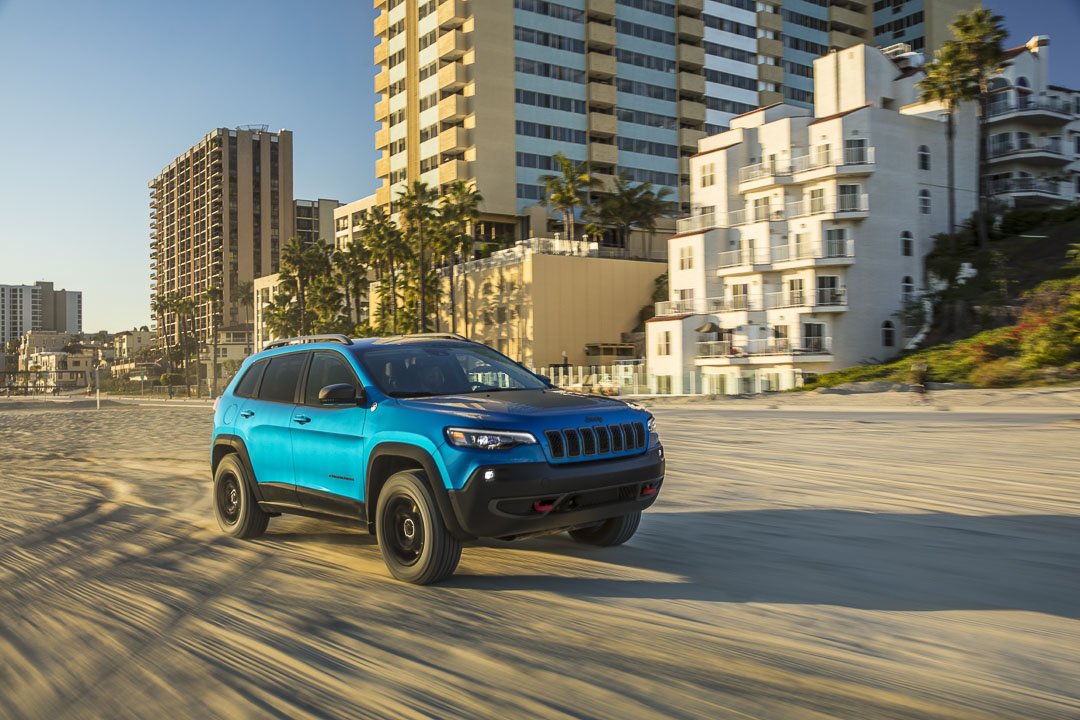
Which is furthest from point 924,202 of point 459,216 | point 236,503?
point 236,503

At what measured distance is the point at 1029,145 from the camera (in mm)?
58875

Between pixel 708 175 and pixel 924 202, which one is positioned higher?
pixel 708 175

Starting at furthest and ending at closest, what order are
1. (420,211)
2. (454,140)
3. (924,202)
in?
(454,140) < (420,211) < (924,202)

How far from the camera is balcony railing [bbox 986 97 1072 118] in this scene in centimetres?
5812

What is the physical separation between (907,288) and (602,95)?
4354 cm

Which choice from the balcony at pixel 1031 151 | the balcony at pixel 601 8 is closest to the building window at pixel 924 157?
the balcony at pixel 1031 151

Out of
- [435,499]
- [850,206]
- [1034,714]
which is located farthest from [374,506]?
[850,206]

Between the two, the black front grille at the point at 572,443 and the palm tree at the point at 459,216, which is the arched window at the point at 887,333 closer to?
the palm tree at the point at 459,216

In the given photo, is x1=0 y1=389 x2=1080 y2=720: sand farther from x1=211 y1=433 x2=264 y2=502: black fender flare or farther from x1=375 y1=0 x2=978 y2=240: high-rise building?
x1=375 y1=0 x2=978 y2=240: high-rise building

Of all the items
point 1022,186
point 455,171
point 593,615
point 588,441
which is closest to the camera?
point 593,615

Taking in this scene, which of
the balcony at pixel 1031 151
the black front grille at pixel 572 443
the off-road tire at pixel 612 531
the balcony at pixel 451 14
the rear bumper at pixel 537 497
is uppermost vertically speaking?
the balcony at pixel 451 14

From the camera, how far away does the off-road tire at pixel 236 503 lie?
7.98 meters

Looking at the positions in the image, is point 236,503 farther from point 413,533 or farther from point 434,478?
point 434,478

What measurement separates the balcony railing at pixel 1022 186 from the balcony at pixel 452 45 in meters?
45.2
